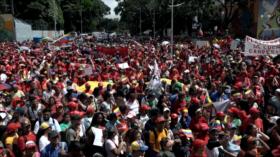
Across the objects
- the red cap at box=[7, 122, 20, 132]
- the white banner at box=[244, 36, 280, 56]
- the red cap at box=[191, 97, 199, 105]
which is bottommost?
the red cap at box=[191, 97, 199, 105]

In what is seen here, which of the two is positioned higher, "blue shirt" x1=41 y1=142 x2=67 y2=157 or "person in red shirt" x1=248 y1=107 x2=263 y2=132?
"person in red shirt" x1=248 y1=107 x2=263 y2=132

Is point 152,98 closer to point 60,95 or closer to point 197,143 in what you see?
point 60,95

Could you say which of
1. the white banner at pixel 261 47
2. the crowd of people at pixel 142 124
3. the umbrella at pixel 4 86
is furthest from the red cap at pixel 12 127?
the white banner at pixel 261 47

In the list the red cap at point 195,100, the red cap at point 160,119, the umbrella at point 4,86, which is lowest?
the umbrella at point 4,86

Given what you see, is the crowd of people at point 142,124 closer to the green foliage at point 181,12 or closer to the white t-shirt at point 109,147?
the white t-shirt at point 109,147

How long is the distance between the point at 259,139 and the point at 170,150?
122 cm

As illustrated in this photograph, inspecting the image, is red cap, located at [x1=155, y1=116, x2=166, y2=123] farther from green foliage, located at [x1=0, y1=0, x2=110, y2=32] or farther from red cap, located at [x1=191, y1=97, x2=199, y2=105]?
green foliage, located at [x1=0, y1=0, x2=110, y2=32]

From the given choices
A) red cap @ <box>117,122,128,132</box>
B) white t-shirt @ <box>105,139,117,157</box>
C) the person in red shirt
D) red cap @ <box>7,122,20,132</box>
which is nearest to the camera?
white t-shirt @ <box>105,139,117,157</box>

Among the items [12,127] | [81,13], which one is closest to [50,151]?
[12,127]

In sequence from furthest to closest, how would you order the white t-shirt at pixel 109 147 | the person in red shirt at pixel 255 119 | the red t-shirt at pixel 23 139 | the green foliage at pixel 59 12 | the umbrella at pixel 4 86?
the green foliage at pixel 59 12 < the umbrella at pixel 4 86 < the person in red shirt at pixel 255 119 < the red t-shirt at pixel 23 139 < the white t-shirt at pixel 109 147

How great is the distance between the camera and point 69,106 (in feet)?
28.1

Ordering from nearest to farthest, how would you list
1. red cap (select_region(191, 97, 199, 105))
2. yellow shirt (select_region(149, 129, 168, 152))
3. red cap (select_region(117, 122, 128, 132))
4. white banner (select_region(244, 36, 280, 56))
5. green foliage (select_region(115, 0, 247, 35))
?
yellow shirt (select_region(149, 129, 168, 152))
red cap (select_region(117, 122, 128, 132))
red cap (select_region(191, 97, 199, 105))
white banner (select_region(244, 36, 280, 56))
green foliage (select_region(115, 0, 247, 35))

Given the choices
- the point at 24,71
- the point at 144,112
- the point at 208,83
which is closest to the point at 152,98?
the point at 144,112

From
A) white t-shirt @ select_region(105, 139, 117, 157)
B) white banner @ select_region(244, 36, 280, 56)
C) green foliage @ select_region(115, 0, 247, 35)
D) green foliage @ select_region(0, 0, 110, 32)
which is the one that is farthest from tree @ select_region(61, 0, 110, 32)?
white t-shirt @ select_region(105, 139, 117, 157)
